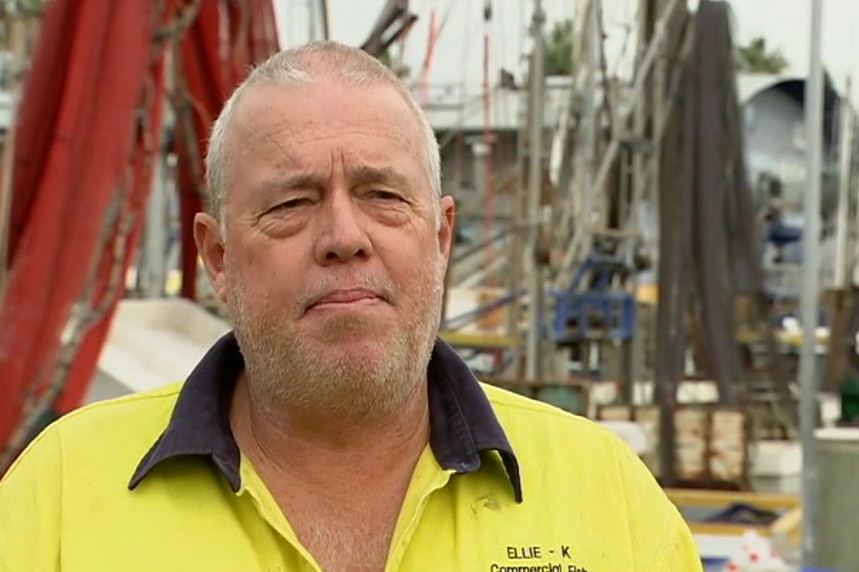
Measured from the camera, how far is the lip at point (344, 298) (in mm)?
1975

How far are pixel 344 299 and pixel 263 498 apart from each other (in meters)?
0.31

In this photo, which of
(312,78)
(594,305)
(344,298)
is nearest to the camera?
(344,298)

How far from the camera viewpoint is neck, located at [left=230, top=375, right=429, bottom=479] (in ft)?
6.92

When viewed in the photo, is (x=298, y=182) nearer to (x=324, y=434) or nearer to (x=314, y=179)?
(x=314, y=179)

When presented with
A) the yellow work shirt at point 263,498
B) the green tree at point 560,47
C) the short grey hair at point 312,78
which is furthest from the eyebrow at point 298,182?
the green tree at point 560,47

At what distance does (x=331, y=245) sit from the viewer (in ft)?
6.51

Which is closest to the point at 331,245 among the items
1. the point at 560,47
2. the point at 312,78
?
the point at 312,78

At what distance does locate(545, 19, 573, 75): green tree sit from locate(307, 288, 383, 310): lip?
9146 millimetres

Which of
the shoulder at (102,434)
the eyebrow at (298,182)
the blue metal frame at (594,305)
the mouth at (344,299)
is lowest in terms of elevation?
the blue metal frame at (594,305)

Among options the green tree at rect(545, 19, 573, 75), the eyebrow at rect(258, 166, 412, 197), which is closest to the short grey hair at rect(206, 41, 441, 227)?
the eyebrow at rect(258, 166, 412, 197)

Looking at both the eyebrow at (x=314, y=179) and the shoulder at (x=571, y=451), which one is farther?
the shoulder at (x=571, y=451)

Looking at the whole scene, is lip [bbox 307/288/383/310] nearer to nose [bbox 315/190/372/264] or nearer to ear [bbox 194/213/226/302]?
nose [bbox 315/190/372/264]

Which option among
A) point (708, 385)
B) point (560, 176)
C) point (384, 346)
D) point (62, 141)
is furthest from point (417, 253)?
point (560, 176)

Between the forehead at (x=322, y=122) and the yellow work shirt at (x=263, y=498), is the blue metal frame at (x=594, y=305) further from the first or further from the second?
the forehead at (x=322, y=122)
